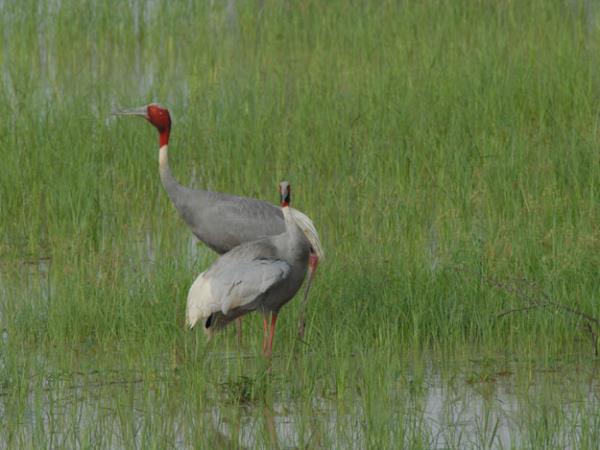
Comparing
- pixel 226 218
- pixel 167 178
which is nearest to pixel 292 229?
pixel 226 218

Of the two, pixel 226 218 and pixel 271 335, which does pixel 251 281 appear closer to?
pixel 271 335

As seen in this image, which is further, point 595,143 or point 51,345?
point 595,143

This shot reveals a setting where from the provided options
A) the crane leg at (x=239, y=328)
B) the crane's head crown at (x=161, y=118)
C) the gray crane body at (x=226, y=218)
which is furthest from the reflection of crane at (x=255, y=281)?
the crane's head crown at (x=161, y=118)

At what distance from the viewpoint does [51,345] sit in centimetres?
690

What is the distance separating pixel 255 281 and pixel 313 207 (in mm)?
2316

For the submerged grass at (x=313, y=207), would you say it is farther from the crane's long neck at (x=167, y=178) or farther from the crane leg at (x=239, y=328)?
the crane's long neck at (x=167, y=178)

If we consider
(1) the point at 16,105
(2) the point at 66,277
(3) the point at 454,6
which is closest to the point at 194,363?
(2) the point at 66,277

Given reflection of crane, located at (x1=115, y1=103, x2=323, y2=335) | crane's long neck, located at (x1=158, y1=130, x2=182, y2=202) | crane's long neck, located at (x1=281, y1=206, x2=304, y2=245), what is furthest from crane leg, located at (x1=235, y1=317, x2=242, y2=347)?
crane's long neck, located at (x1=158, y1=130, x2=182, y2=202)

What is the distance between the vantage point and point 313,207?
29.6 feet

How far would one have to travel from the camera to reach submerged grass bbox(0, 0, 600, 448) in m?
5.98

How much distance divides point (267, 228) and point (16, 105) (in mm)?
3554

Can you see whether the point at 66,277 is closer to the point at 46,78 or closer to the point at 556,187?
the point at 556,187

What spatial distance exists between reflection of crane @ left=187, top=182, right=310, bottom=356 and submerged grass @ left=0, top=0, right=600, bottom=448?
0.58 feet

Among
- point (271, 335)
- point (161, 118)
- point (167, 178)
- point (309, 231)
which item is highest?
point (161, 118)
